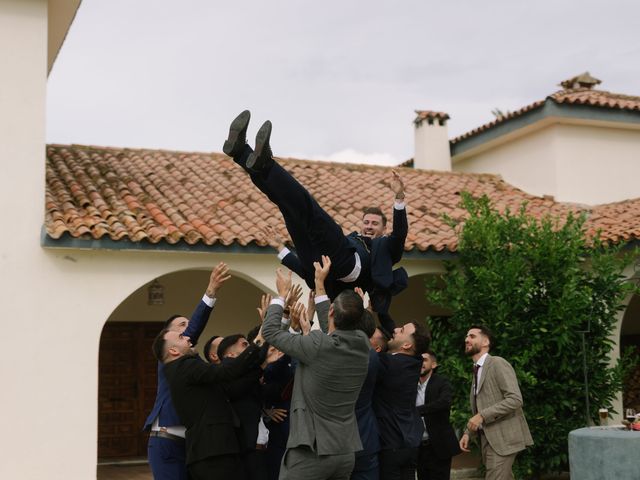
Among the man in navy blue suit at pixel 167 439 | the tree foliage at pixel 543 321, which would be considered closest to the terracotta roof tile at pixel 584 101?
the tree foliage at pixel 543 321

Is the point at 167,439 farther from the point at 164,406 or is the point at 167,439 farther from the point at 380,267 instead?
the point at 380,267

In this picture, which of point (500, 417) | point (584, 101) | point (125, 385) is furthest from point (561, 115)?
point (500, 417)

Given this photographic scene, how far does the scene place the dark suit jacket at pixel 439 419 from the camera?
848 centimetres

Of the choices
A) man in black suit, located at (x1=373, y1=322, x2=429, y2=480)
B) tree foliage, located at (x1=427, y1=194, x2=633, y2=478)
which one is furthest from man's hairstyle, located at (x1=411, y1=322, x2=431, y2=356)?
tree foliage, located at (x1=427, y1=194, x2=633, y2=478)

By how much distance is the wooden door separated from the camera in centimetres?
1642

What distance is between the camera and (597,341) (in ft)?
43.6

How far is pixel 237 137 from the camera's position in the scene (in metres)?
6.51

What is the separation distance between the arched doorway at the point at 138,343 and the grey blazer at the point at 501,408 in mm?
8158

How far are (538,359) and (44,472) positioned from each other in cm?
679

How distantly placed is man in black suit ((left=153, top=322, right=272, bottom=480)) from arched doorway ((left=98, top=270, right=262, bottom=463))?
32.6 feet

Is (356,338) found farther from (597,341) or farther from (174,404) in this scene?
(597,341)

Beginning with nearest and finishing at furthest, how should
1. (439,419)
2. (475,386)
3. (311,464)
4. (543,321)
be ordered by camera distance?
(311,464)
(439,419)
(475,386)
(543,321)

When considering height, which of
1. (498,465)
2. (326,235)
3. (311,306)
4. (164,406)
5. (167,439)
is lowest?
(498,465)

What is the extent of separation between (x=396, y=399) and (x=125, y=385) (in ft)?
33.7
